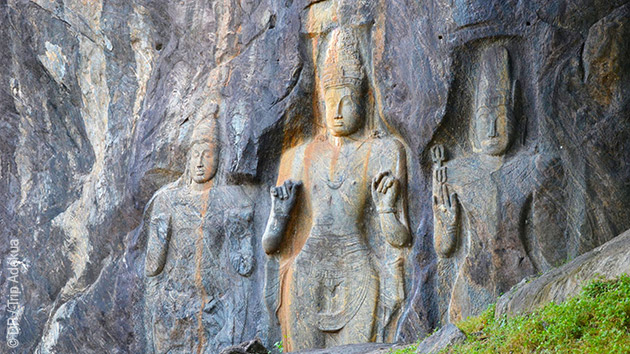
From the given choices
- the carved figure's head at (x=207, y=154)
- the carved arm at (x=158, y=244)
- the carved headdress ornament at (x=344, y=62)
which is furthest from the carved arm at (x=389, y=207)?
the carved arm at (x=158, y=244)

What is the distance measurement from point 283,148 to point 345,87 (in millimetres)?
969

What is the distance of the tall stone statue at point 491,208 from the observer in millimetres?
9242

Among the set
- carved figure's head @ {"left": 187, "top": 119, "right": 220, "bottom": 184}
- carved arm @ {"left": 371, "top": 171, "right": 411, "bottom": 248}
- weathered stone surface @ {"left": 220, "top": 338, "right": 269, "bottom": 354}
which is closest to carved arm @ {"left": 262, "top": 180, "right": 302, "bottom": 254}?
carved arm @ {"left": 371, "top": 171, "right": 411, "bottom": 248}

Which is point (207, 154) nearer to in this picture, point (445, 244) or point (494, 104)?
point (445, 244)

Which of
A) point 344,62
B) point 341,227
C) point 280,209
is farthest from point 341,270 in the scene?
point 344,62

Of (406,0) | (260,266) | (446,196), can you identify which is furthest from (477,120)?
(260,266)

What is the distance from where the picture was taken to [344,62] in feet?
34.6

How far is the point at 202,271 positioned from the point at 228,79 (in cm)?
202

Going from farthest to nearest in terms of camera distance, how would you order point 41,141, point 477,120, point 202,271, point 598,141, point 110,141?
1. point 41,141
2. point 110,141
3. point 202,271
4. point 477,120
5. point 598,141

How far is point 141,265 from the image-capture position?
38.9 ft

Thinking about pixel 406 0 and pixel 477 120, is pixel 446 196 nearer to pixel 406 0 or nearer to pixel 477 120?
pixel 477 120

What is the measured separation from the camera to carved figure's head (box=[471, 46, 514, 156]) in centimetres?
951

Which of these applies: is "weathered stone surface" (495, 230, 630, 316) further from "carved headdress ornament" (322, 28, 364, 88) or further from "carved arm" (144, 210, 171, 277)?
"carved arm" (144, 210, 171, 277)

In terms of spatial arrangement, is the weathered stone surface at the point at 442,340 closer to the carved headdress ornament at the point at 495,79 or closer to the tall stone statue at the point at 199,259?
the carved headdress ornament at the point at 495,79
